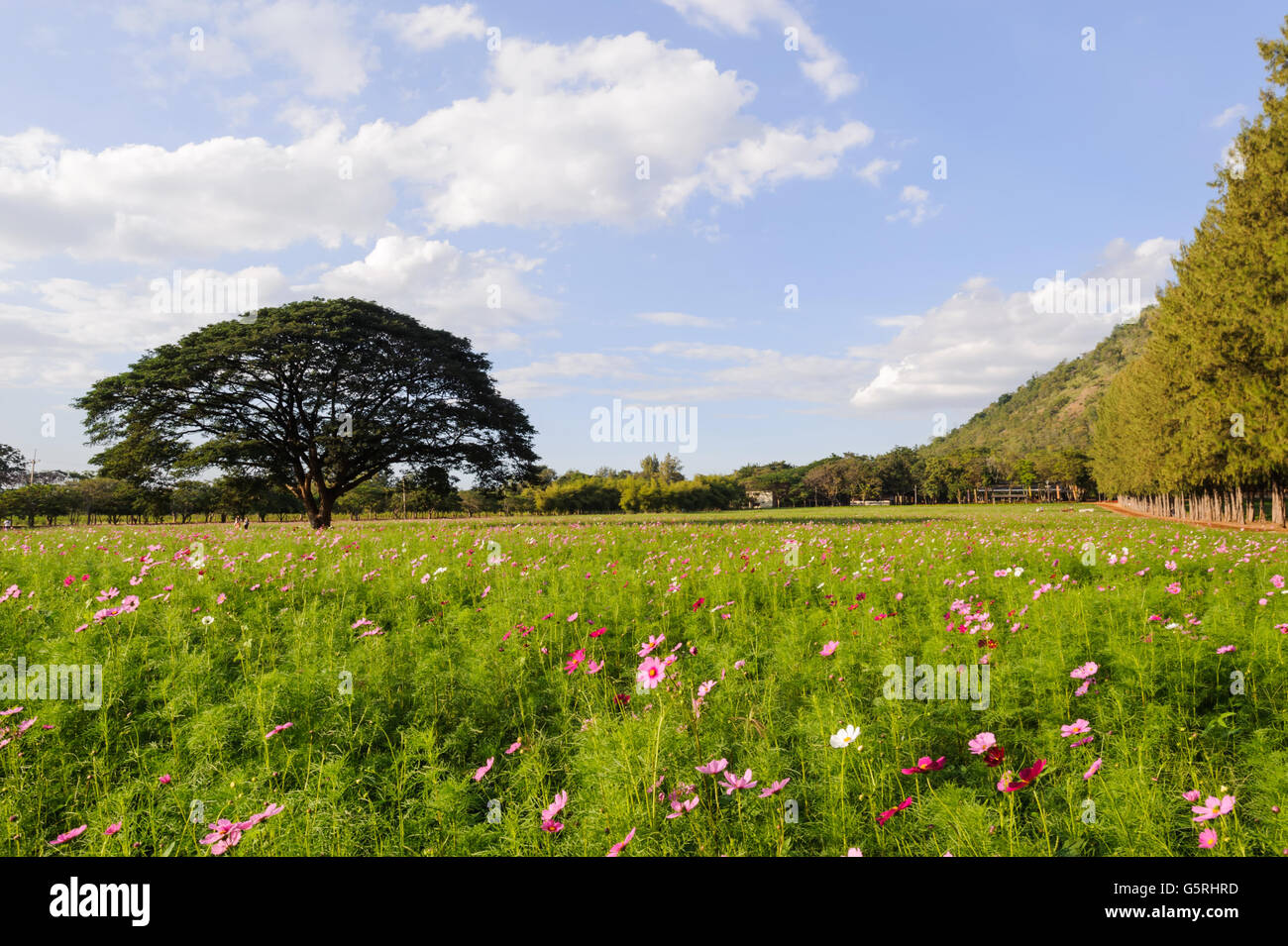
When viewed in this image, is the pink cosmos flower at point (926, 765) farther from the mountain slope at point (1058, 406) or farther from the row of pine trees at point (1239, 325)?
the mountain slope at point (1058, 406)

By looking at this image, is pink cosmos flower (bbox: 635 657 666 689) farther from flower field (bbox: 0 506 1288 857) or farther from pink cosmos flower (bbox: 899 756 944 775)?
pink cosmos flower (bbox: 899 756 944 775)

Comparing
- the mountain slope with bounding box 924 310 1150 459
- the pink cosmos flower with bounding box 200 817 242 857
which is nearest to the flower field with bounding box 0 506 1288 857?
the pink cosmos flower with bounding box 200 817 242 857

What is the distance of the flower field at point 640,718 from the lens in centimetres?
280

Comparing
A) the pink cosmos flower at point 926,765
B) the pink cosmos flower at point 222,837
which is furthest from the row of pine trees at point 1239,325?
the pink cosmos flower at point 222,837

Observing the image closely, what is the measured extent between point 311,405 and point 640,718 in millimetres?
30240

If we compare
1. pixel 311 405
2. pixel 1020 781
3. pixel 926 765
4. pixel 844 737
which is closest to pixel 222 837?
pixel 844 737

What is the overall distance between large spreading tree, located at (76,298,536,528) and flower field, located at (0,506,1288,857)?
22.7 metres

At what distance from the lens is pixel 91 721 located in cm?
397

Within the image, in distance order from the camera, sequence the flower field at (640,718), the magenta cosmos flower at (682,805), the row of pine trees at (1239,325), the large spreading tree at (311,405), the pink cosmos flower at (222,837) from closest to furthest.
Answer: the pink cosmos flower at (222,837)
the magenta cosmos flower at (682,805)
the flower field at (640,718)
the row of pine trees at (1239,325)
the large spreading tree at (311,405)

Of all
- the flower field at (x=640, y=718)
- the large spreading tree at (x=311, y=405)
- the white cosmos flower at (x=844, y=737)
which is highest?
the large spreading tree at (x=311, y=405)

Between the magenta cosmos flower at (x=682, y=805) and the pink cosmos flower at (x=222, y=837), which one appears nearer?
the pink cosmos flower at (x=222, y=837)

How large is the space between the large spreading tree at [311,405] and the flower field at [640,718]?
74.6 ft

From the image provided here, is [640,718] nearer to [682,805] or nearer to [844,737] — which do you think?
[682,805]

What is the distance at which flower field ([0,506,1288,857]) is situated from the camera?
2797mm
